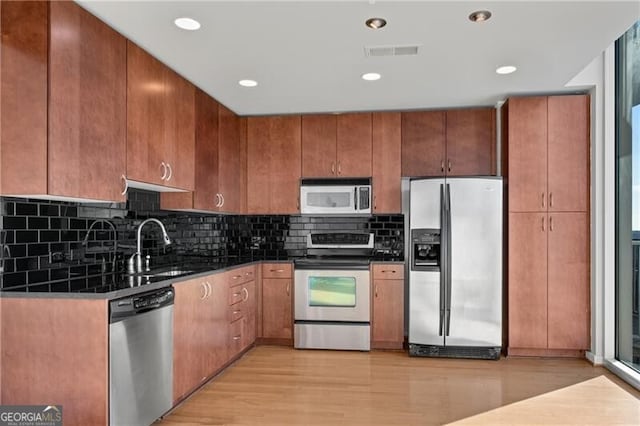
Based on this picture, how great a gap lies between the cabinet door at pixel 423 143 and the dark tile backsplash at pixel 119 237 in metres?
0.62

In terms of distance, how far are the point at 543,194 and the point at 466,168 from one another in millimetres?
792

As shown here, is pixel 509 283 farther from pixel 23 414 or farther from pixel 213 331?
pixel 23 414

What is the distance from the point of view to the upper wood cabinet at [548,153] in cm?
417

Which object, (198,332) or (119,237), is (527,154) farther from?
(119,237)

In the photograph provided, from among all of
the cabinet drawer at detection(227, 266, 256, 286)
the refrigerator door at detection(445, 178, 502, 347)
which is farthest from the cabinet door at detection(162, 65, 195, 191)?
the refrigerator door at detection(445, 178, 502, 347)

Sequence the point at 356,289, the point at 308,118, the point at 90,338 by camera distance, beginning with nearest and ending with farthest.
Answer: the point at 90,338
the point at 356,289
the point at 308,118

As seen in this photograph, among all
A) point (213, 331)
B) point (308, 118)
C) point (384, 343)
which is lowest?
point (384, 343)

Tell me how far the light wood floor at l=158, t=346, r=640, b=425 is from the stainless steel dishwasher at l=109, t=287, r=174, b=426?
0.33m

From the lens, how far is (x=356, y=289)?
4516 mm

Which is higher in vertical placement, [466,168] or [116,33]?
[116,33]

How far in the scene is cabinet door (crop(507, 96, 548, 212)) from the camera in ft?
13.9

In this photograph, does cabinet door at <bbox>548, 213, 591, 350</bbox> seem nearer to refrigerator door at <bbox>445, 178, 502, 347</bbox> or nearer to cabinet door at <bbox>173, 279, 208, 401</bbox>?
refrigerator door at <bbox>445, 178, 502, 347</bbox>

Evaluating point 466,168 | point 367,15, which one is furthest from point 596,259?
point 367,15

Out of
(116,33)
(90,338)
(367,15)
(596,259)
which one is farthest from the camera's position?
(596,259)
